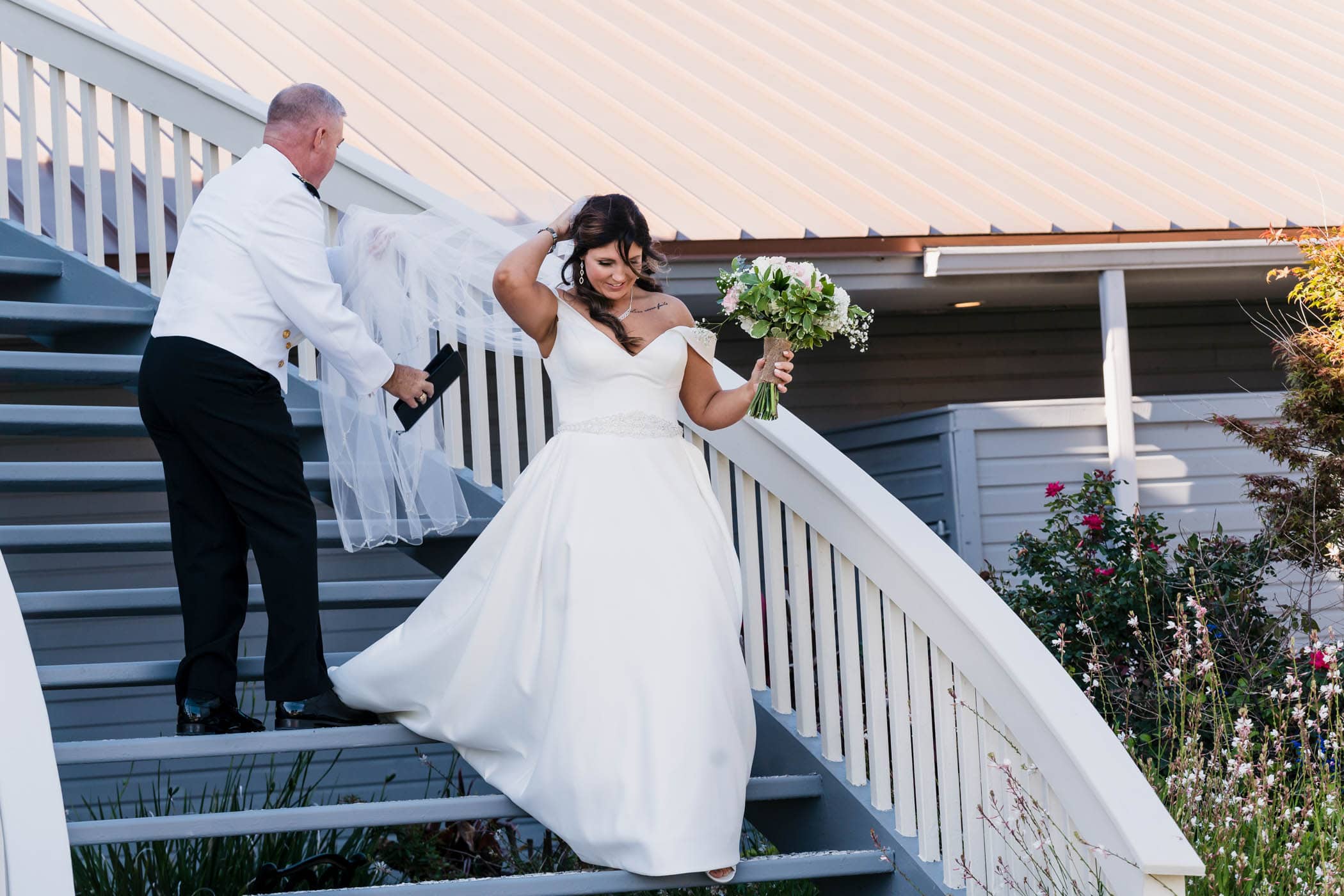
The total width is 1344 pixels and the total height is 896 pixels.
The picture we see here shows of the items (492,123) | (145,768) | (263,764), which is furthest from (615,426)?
(145,768)

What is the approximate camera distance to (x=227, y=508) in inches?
149

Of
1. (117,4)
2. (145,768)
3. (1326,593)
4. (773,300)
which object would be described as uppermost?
(117,4)

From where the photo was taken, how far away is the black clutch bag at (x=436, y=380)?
159 inches

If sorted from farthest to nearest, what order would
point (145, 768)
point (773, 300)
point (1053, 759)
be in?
point (145, 768), point (773, 300), point (1053, 759)

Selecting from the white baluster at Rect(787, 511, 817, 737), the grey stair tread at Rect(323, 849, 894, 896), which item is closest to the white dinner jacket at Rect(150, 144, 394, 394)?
the white baluster at Rect(787, 511, 817, 737)

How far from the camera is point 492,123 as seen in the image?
6.96 metres

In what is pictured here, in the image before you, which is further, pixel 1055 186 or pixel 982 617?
pixel 1055 186

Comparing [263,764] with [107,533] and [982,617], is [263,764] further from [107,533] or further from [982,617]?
[982,617]

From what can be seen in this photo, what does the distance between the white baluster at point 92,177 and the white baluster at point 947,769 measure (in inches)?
144

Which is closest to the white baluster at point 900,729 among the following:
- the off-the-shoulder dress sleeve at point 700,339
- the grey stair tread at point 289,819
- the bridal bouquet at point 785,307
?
the bridal bouquet at point 785,307

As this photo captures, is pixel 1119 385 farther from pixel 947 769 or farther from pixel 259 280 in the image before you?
pixel 259 280

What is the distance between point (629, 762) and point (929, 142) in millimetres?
4995

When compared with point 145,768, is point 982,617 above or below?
above

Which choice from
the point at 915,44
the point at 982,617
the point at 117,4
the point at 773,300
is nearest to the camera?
the point at 982,617
